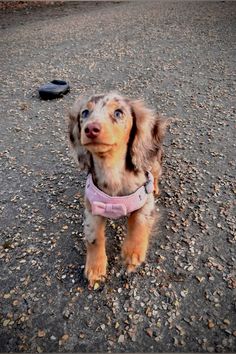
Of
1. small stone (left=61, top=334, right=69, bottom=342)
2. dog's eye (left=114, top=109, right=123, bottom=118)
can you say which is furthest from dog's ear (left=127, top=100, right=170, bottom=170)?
small stone (left=61, top=334, right=69, bottom=342)

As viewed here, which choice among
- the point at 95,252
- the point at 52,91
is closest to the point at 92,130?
the point at 95,252

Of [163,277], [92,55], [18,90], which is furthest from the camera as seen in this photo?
[92,55]

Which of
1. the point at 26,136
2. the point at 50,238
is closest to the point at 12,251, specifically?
the point at 50,238

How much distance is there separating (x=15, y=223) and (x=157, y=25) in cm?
719

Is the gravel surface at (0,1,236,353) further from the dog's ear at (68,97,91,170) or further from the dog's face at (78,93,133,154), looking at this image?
the dog's face at (78,93,133,154)

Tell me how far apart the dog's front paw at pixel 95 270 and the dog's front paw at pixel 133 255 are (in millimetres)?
175

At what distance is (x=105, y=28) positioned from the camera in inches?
350

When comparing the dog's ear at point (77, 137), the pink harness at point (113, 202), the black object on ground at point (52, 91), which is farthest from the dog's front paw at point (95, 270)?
the black object on ground at point (52, 91)

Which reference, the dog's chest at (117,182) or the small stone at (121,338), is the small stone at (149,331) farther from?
the dog's chest at (117,182)

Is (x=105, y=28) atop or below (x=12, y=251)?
atop

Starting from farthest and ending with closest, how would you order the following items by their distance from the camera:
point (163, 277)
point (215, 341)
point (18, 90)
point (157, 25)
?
point (157, 25) < point (18, 90) < point (163, 277) < point (215, 341)

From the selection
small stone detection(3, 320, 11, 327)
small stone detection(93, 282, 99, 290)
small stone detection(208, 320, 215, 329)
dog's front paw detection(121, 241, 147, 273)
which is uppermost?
dog's front paw detection(121, 241, 147, 273)

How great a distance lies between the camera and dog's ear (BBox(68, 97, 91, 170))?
2.51 meters

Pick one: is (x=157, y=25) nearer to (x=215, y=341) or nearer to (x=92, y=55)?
(x=92, y=55)
